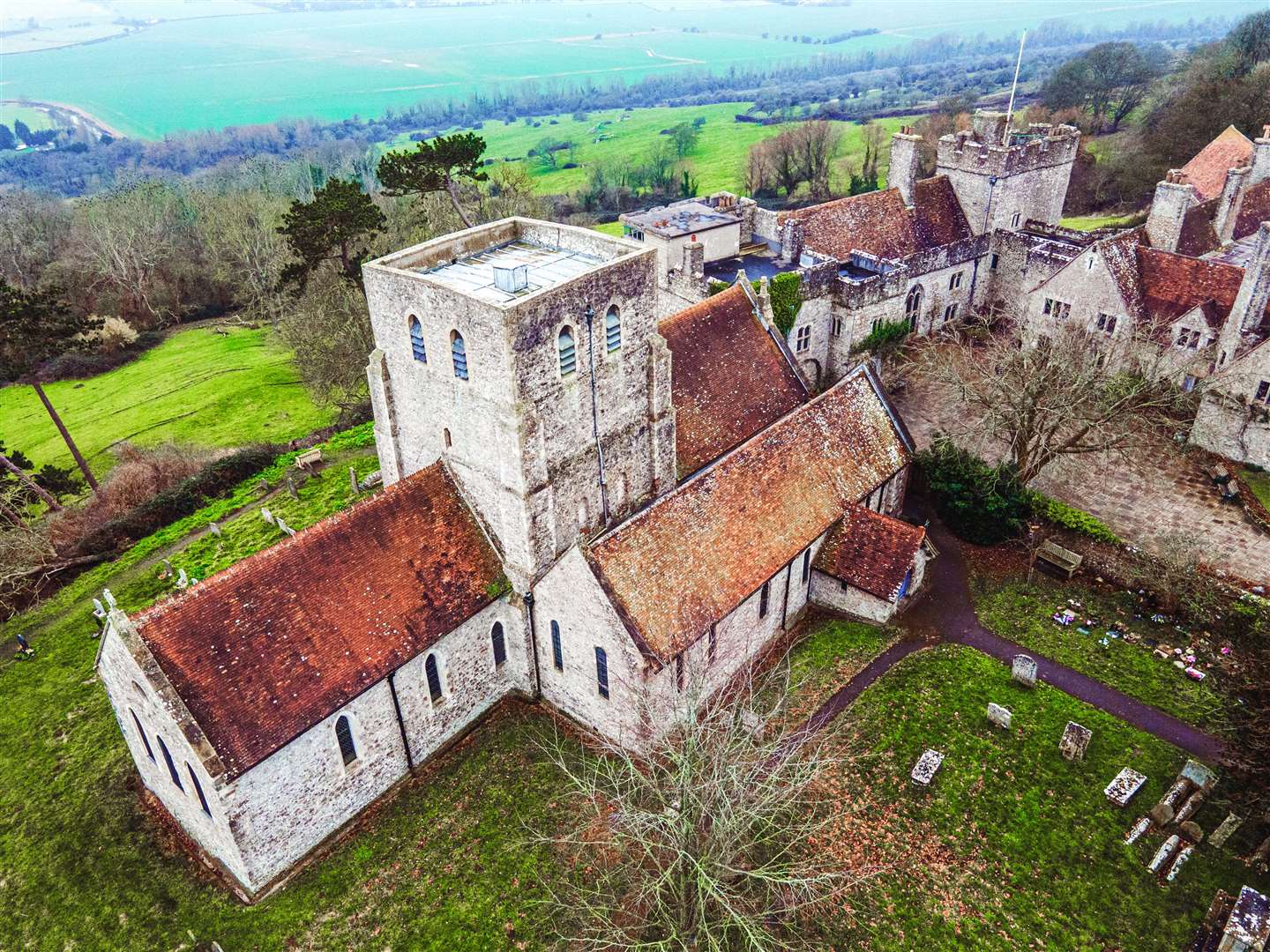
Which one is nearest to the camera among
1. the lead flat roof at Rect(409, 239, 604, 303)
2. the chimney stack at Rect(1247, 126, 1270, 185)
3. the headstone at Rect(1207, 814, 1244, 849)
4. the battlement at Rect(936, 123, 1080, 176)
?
the headstone at Rect(1207, 814, 1244, 849)

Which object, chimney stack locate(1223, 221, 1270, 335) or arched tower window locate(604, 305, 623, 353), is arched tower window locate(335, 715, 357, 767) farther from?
chimney stack locate(1223, 221, 1270, 335)

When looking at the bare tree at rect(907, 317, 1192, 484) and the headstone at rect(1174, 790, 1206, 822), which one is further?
the bare tree at rect(907, 317, 1192, 484)

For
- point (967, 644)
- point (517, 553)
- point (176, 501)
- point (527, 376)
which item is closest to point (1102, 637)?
point (967, 644)

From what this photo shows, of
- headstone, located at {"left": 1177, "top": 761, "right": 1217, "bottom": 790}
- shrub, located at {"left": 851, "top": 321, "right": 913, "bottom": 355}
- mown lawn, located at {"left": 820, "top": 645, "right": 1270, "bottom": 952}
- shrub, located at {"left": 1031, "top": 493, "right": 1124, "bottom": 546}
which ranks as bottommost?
mown lawn, located at {"left": 820, "top": 645, "right": 1270, "bottom": 952}

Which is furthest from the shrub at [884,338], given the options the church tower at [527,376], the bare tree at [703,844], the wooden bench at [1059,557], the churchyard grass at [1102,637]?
the bare tree at [703,844]

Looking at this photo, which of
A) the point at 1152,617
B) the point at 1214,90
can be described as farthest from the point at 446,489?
the point at 1214,90

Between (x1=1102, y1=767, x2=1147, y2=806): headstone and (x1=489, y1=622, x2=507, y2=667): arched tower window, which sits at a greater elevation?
(x1=489, y1=622, x2=507, y2=667): arched tower window

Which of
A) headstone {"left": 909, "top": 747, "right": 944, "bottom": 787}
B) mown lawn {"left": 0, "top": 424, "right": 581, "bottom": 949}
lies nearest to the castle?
mown lawn {"left": 0, "top": 424, "right": 581, "bottom": 949}
